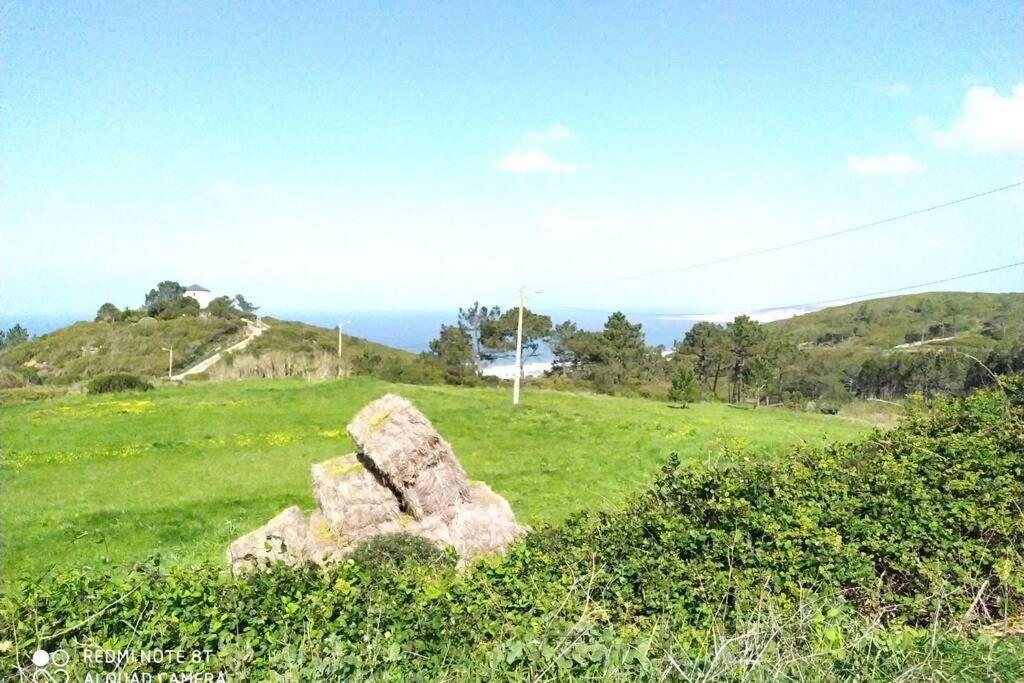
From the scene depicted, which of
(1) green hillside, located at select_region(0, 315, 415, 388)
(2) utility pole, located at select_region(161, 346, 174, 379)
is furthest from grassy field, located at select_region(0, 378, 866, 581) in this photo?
(2) utility pole, located at select_region(161, 346, 174, 379)

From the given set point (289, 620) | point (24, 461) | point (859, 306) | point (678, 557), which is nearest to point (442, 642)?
point (289, 620)

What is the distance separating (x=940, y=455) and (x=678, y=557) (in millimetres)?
4377

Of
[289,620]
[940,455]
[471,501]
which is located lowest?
[471,501]

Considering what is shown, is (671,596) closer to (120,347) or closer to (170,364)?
Result: (170,364)

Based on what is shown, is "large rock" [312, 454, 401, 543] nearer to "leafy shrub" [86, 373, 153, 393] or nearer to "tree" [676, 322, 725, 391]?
"leafy shrub" [86, 373, 153, 393]

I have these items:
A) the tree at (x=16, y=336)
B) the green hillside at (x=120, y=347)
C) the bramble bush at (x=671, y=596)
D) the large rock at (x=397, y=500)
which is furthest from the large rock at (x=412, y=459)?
the tree at (x=16, y=336)

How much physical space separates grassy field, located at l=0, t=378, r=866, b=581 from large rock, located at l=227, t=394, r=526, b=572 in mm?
2044

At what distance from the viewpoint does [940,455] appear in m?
8.18

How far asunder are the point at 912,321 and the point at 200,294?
135328 millimetres

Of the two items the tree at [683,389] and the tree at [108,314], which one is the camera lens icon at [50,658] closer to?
the tree at [683,389]

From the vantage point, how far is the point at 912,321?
5054 inches

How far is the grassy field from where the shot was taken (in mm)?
14203

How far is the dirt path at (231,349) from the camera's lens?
6225 cm

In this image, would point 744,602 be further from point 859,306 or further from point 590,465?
point 859,306
